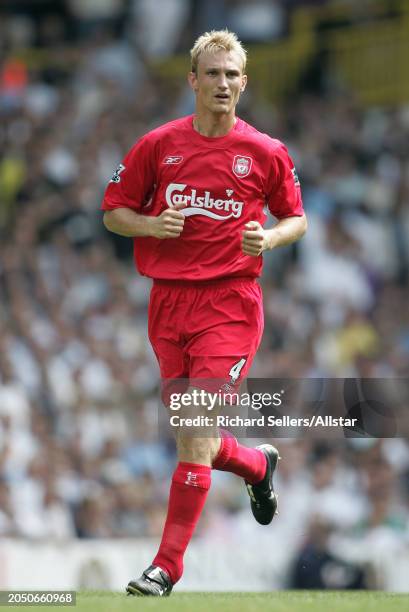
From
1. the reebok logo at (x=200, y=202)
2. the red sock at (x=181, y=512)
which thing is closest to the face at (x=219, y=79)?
the reebok logo at (x=200, y=202)

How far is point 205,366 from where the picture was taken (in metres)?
7.37

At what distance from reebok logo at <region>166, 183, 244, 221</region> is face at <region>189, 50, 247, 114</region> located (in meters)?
0.41

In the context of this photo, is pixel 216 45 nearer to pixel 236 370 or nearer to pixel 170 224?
pixel 170 224

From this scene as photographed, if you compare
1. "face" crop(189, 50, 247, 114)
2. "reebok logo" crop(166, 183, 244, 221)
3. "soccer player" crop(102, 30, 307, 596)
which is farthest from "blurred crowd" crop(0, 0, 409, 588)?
"face" crop(189, 50, 247, 114)

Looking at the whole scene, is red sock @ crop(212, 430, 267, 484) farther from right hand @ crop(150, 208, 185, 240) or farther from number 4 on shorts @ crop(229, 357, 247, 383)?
right hand @ crop(150, 208, 185, 240)

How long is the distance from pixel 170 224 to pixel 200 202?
0.23m

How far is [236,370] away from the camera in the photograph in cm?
749

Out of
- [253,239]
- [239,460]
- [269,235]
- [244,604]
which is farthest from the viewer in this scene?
[239,460]

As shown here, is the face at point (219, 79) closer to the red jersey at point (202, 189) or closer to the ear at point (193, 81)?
the ear at point (193, 81)

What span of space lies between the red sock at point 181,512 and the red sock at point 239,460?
35 cm

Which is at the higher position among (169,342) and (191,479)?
(169,342)

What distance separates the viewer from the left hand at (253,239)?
7262mm

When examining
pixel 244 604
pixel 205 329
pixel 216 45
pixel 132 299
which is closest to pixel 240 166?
pixel 216 45

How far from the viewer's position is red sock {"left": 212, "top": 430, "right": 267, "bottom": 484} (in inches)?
305
